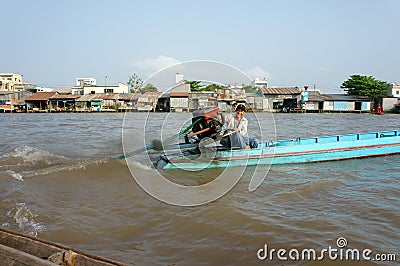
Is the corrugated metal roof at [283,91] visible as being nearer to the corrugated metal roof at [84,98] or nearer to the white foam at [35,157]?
the corrugated metal roof at [84,98]

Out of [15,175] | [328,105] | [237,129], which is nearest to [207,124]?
[237,129]

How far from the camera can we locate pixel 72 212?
4.36 metres

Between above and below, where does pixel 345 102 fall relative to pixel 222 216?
above

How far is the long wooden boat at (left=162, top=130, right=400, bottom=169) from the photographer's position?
6590 millimetres

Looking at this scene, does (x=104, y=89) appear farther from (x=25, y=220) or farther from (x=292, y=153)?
(x=25, y=220)

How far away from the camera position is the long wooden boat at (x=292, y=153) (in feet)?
21.6

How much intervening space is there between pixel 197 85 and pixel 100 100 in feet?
133

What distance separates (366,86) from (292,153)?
43.1m

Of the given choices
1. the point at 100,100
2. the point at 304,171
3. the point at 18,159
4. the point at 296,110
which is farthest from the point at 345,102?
the point at 18,159

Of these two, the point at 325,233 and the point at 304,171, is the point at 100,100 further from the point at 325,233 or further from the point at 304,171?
the point at 325,233

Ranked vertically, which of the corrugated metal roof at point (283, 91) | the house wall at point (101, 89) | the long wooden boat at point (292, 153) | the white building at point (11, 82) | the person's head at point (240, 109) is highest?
the white building at point (11, 82)

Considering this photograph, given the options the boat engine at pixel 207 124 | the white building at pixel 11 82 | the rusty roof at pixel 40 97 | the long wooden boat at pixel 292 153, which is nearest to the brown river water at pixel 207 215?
the long wooden boat at pixel 292 153

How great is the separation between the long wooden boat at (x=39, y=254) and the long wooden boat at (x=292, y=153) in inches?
166

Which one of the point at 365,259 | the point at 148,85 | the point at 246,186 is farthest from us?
the point at 246,186
